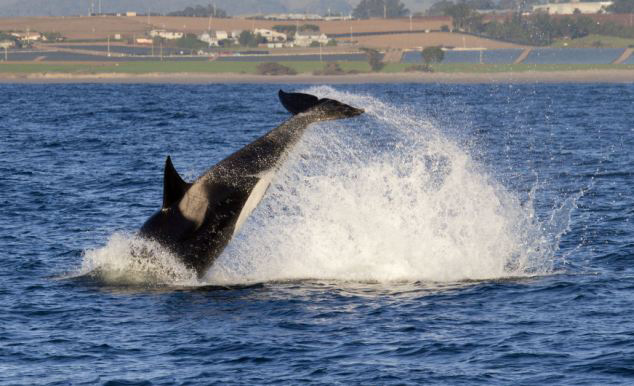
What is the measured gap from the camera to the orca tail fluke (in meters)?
22.0

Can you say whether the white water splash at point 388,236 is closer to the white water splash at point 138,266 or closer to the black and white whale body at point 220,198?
the black and white whale body at point 220,198

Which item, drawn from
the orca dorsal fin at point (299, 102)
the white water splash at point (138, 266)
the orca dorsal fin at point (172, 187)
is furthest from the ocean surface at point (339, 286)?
the orca dorsal fin at point (172, 187)

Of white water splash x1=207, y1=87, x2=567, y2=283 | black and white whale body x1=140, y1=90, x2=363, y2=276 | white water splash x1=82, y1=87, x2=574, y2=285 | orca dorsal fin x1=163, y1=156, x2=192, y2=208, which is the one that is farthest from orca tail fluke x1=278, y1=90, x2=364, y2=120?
orca dorsal fin x1=163, y1=156, x2=192, y2=208

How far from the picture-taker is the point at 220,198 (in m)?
22.2

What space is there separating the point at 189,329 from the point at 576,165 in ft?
96.6

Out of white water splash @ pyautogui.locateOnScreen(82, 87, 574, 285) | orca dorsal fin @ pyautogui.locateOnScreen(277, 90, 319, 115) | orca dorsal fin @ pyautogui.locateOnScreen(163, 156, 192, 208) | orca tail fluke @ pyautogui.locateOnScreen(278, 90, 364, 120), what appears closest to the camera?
orca dorsal fin @ pyautogui.locateOnScreen(163, 156, 192, 208)

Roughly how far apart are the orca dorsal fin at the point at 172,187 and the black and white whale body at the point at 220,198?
2 cm

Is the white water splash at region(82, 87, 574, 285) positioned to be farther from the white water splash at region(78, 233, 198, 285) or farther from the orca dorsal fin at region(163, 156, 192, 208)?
the orca dorsal fin at region(163, 156, 192, 208)

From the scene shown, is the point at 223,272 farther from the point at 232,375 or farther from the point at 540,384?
the point at 540,384

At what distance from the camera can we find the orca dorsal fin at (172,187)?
2138 centimetres

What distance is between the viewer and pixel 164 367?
17172mm

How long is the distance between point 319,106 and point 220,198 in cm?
272

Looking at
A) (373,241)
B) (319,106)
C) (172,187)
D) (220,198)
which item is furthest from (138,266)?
(373,241)

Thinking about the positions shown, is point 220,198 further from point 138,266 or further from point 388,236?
point 388,236
